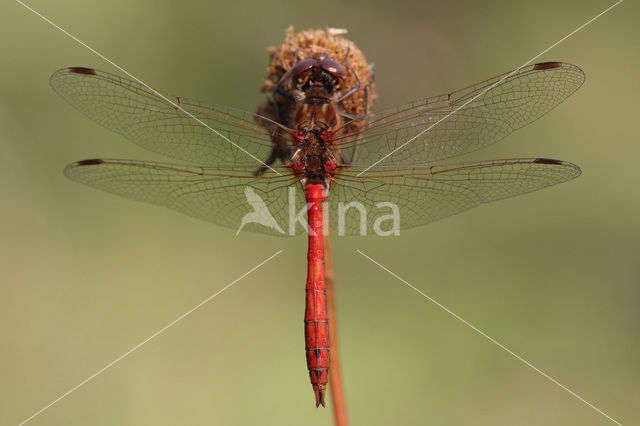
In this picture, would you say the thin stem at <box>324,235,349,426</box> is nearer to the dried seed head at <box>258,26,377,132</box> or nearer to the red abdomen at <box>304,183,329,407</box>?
the red abdomen at <box>304,183,329,407</box>

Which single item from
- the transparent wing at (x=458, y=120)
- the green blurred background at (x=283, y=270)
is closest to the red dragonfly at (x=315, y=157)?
the transparent wing at (x=458, y=120)

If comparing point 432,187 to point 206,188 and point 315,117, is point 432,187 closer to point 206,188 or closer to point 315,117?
point 315,117

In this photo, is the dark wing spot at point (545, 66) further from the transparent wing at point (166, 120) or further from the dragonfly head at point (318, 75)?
the transparent wing at point (166, 120)

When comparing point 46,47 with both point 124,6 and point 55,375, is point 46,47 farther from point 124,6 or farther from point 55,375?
point 55,375

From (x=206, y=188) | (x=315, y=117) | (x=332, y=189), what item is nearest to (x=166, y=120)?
(x=206, y=188)

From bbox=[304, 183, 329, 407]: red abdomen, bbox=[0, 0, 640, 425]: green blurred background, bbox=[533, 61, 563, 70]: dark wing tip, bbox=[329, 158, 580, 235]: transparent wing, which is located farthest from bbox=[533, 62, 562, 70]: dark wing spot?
bbox=[0, 0, 640, 425]: green blurred background

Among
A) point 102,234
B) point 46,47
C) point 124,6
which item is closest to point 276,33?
point 124,6
